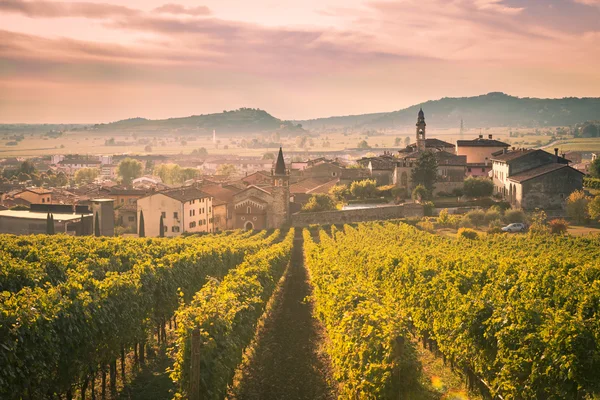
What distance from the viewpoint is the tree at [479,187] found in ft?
254

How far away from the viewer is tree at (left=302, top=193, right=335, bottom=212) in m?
75.9

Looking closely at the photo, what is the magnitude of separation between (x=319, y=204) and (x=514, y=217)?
25291mm

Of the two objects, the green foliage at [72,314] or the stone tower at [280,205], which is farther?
the stone tower at [280,205]

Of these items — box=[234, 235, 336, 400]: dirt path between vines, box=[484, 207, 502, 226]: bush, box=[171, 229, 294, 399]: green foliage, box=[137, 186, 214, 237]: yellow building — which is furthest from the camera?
box=[137, 186, 214, 237]: yellow building

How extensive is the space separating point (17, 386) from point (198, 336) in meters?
4.11

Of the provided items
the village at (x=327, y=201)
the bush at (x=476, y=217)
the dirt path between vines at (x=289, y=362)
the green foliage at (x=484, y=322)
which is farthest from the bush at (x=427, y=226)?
the green foliage at (x=484, y=322)

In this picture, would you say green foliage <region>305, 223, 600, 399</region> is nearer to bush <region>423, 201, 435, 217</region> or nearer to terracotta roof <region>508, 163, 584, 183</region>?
terracotta roof <region>508, 163, 584, 183</region>

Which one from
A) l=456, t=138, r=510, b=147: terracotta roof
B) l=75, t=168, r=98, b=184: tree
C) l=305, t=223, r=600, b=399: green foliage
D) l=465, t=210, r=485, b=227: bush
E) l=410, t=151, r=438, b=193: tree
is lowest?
l=75, t=168, r=98, b=184: tree

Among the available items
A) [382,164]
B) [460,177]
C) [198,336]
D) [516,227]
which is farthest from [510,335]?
[382,164]

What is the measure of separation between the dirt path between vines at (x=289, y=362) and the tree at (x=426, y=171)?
54.4 m

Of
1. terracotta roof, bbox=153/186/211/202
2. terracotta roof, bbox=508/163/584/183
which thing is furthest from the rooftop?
terracotta roof, bbox=508/163/584/183

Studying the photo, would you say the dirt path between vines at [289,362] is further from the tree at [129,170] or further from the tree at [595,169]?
the tree at [129,170]

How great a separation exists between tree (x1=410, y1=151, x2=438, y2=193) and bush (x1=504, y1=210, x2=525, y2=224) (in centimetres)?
2091

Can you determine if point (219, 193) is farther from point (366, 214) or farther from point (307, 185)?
point (366, 214)
